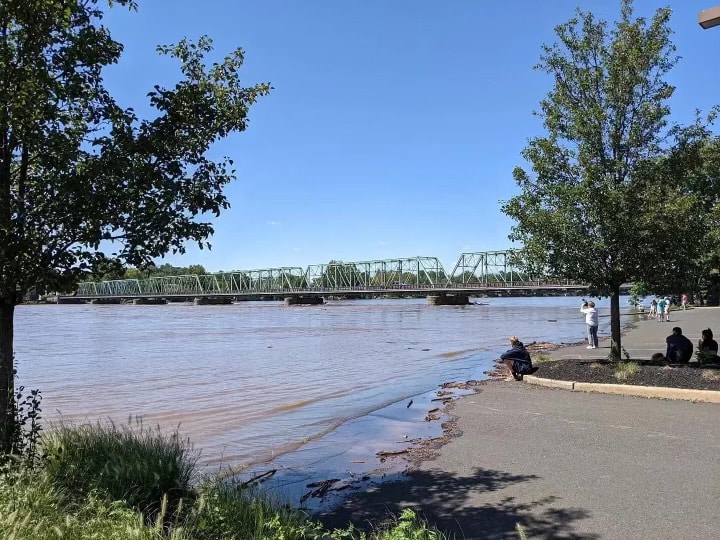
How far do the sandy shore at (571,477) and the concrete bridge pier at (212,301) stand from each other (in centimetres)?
17300

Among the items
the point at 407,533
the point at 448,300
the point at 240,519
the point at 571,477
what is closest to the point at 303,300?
the point at 448,300

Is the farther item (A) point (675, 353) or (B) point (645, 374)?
(A) point (675, 353)

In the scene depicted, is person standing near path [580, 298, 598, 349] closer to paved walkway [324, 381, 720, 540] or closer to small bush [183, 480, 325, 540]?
paved walkway [324, 381, 720, 540]

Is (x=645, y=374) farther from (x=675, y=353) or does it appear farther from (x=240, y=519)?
(x=240, y=519)

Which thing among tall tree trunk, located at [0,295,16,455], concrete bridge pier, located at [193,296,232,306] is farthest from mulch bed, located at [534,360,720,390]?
concrete bridge pier, located at [193,296,232,306]

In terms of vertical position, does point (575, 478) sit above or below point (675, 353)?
below

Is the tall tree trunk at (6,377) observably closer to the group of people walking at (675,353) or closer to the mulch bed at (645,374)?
the mulch bed at (645,374)

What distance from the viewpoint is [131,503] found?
15.8 feet

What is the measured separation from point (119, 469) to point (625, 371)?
9924mm

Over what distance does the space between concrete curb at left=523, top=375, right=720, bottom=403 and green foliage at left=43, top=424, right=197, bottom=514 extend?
8311 mm

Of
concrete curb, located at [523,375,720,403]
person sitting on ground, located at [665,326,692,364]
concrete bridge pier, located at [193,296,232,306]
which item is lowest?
concrete bridge pier, located at [193,296,232,306]

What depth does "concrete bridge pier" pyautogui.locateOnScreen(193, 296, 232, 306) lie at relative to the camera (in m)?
176

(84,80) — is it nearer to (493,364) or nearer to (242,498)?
(242,498)

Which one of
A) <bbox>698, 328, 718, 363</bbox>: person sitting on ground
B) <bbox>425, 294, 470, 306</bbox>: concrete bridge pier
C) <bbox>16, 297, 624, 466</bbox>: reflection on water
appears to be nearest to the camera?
<bbox>16, 297, 624, 466</bbox>: reflection on water
